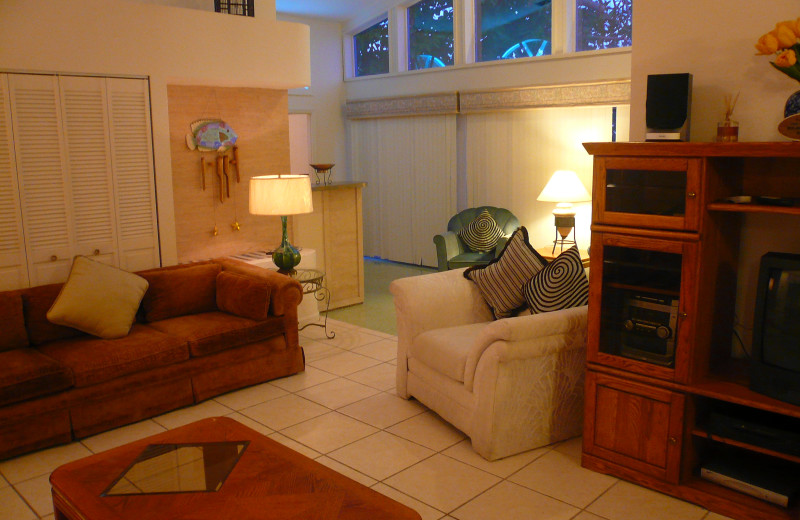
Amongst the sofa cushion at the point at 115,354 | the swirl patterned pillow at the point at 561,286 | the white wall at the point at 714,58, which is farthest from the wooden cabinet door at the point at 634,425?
the sofa cushion at the point at 115,354

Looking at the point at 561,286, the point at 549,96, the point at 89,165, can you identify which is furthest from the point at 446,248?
the point at 89,165

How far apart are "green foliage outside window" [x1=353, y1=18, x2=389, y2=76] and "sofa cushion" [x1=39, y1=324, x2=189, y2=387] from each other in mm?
5436

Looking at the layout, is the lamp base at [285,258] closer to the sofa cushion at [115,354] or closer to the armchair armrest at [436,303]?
the sofa cushion at [115,354]

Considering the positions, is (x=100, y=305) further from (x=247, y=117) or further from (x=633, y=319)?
(x=633, y=319)

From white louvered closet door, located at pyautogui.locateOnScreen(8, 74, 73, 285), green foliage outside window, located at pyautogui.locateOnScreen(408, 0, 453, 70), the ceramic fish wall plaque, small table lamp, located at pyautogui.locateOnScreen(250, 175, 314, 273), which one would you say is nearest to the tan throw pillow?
white louvered closet door, located at pyautogui.locateOnScreen(8, 74, 73, 285)

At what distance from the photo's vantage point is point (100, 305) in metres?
3.93

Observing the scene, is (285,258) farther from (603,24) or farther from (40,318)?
(603,24)

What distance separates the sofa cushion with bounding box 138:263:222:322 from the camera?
435cm

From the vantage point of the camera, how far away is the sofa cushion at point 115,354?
11.7 feet

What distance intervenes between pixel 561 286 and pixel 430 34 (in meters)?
5.13

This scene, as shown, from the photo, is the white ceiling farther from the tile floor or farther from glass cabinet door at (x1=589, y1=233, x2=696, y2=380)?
glass cabinet door at (x1=589, y1=233, x2=696, y2=380)

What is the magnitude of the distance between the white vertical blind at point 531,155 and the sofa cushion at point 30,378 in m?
4.46

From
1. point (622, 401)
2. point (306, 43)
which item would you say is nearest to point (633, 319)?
point (622, 401)

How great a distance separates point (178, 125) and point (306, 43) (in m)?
1.19
